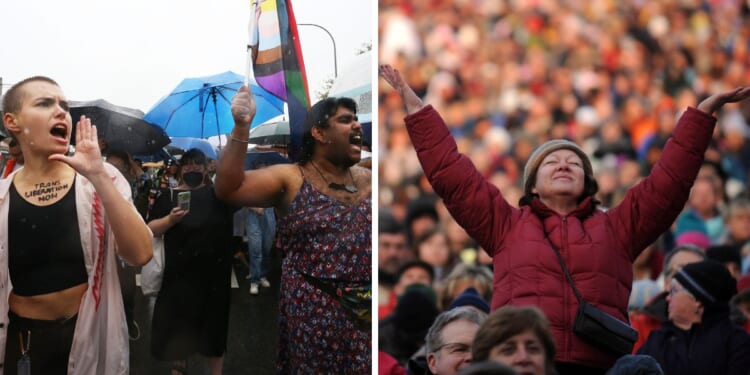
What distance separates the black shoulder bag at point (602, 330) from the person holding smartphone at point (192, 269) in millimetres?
1392

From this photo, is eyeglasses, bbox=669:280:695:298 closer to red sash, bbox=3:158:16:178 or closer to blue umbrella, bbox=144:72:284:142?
blue umbrella, bbox=144:72:284:142

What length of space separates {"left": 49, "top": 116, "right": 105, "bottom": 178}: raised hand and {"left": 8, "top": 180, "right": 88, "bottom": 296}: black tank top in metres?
0.10

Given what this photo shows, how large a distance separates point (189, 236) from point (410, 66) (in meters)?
1.23

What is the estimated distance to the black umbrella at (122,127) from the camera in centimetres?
307

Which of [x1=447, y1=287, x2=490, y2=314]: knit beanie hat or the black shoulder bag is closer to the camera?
the black shoulder bag

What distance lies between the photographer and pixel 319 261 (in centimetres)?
326

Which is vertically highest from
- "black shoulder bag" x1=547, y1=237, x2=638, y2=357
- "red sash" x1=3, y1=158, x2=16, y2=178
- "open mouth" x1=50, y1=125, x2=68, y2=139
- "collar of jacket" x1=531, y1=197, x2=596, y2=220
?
"open mouth" x1=50, y1=125, x2=68, y2=139

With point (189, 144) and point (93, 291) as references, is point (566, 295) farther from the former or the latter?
point (93, 291)

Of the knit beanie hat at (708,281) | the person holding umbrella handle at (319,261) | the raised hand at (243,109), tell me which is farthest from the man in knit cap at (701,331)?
the raised hand at (243,109)

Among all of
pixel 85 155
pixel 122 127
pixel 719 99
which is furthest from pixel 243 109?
pixel 719 99

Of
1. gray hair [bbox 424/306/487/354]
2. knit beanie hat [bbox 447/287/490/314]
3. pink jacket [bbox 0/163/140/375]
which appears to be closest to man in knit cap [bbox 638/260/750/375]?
knit beanie hat [bbox 447/287/490/314]

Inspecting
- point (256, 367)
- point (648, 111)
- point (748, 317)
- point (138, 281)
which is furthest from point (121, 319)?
point (748, 317)

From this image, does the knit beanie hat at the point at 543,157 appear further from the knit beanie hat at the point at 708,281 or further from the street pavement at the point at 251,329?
the street pavement at the point at 251,329

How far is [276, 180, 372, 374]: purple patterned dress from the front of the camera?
3.26m
